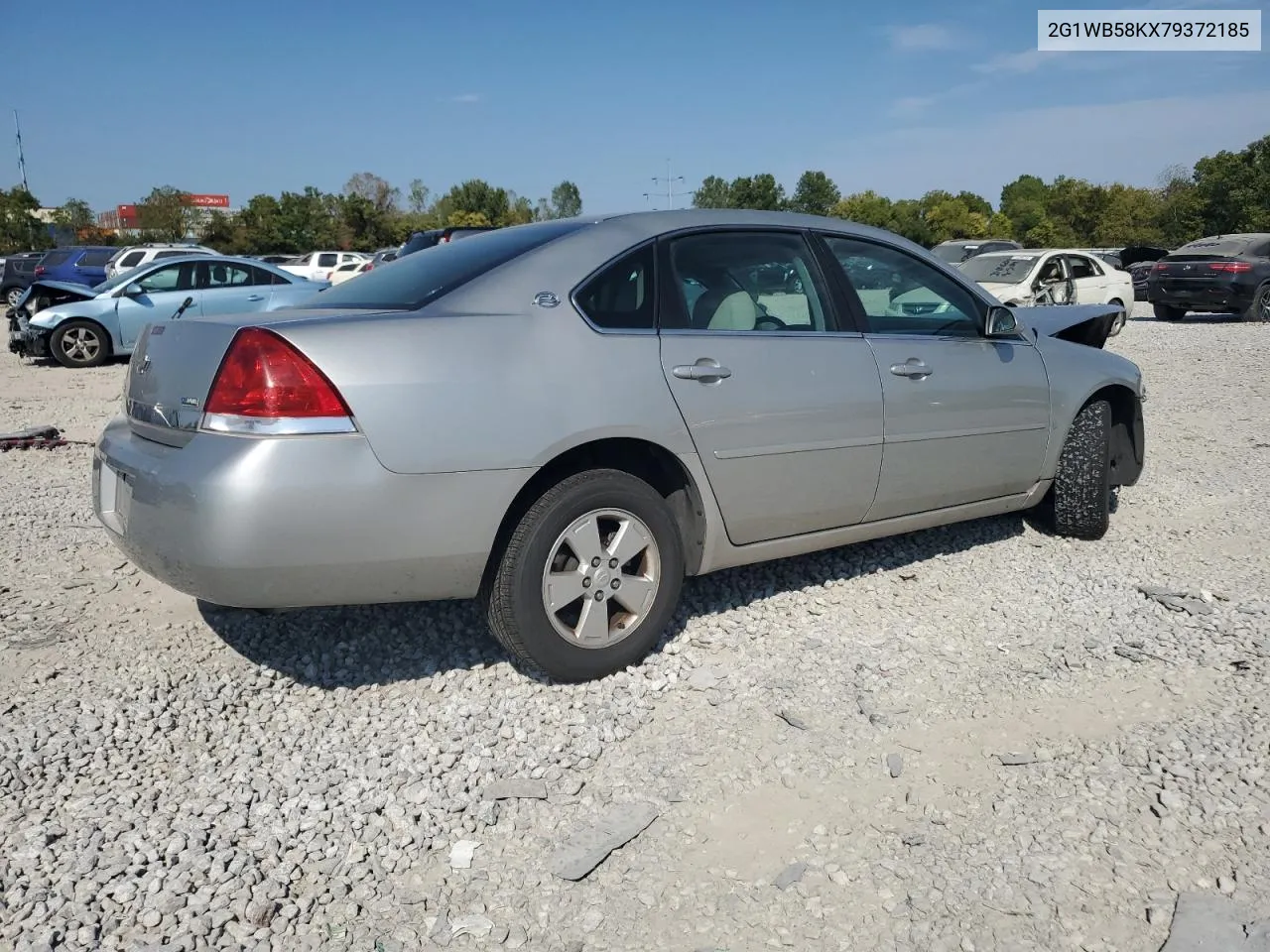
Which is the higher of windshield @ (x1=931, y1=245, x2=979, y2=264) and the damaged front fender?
windshield @ (x1=931, y1=245, x2=979, y2=264)

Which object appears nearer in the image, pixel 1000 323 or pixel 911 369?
pixel 911 369

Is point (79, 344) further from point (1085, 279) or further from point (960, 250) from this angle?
point (960, 250)

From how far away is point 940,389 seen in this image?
4266 mm

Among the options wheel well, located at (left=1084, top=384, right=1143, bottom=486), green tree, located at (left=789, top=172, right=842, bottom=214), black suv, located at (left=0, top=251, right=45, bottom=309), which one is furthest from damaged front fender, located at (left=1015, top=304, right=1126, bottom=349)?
green tree, located at (left=789, top=172, right=842, bottom=214)

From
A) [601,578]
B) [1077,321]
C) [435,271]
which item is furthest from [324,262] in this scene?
[601,578]

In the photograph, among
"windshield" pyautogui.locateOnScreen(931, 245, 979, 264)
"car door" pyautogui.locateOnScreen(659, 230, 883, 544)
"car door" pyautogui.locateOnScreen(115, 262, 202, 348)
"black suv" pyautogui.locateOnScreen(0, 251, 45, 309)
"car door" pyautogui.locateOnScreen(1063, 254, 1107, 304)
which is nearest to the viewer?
"car door" pyautogui.locateOnScreen(659, 230, 883, 544)

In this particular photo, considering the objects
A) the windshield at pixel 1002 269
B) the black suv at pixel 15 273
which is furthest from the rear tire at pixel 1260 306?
the black suv at pixel 15 273

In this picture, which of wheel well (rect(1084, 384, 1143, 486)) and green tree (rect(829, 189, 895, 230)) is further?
green tree (rect(829, 189, 895, 230))

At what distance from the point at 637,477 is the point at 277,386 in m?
1.24

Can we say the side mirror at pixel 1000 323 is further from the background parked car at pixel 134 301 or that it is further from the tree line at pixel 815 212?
the tree line at pixel 815 212

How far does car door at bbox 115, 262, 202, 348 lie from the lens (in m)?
13.4

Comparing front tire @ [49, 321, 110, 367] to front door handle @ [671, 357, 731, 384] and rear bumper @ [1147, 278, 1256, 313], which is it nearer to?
front door handle @ [671, 357, 731, 384]

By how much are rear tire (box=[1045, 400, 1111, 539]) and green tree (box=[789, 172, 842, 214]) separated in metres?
97.3

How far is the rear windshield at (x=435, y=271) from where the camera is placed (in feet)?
11.3
